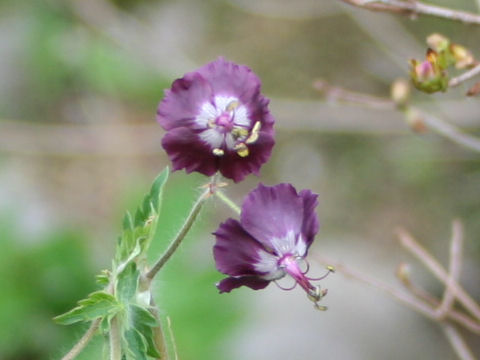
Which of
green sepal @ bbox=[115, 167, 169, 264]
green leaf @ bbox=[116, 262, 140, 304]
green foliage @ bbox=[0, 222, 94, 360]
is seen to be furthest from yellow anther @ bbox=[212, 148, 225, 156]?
green foliage @ bbox=[0, 222, 94, 360]

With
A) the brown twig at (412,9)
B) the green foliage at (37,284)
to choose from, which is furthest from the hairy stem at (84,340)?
the green foliage at (37,284)

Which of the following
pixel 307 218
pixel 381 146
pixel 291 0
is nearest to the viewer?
pixel 307 218

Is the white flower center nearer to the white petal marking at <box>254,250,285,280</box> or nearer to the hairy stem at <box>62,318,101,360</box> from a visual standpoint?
the white petal marking at <box>254,250,285,280</box>

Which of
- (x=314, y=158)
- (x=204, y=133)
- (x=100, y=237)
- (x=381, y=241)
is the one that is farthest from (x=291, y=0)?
(x=204, y=133)

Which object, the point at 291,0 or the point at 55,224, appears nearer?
the point at 55,224

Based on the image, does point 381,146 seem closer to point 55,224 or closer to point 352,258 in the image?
point 352,258

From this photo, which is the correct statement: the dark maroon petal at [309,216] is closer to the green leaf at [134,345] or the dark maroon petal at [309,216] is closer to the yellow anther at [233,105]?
the yellow anther at [233,105]
